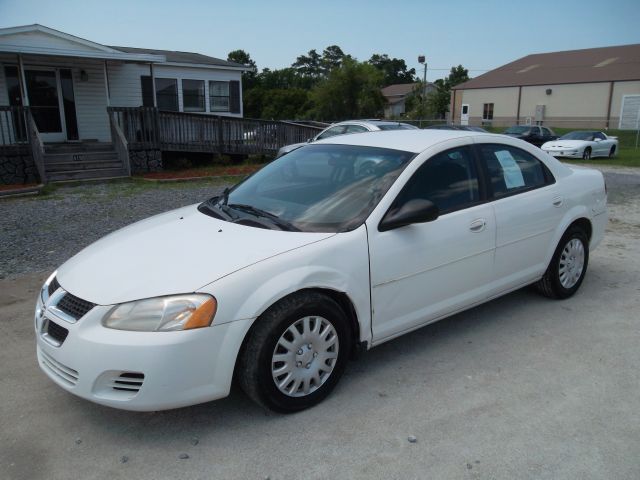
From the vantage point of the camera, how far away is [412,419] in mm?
3107

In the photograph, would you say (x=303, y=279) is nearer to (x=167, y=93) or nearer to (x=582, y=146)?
(x=167, y=93)

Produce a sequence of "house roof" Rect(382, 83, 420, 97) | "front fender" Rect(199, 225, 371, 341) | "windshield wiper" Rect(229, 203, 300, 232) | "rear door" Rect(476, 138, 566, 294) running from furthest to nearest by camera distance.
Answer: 1. "house roof" Rect(382, 83, 420, 97)
2. "rear door" Rect(476, 138, 566, 294)
3. "windshield wiper" Rect(229, 203, 300, 232)
4. "front fender" Rect(199, 225, 371, 341)

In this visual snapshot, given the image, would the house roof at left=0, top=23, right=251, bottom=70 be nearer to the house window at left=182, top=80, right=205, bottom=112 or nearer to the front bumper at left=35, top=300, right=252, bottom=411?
the house window at left=182, top=80, right=205, bottom=112

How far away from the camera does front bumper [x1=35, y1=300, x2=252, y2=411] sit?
2705 millimetres

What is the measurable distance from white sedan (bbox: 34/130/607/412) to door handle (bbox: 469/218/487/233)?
0.08ft

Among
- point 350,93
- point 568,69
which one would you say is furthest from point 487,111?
point 350,93

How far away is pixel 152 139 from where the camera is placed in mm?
15156

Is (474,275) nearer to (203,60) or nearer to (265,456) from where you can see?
(265,456)

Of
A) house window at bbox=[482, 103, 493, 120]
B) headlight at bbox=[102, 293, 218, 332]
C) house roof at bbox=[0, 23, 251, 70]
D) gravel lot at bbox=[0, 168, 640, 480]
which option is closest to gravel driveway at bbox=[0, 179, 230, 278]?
gravel lot at bbox=[0, 168, 640, 480]

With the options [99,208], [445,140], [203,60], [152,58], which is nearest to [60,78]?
[152,58]

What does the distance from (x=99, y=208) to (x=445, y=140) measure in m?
7.59

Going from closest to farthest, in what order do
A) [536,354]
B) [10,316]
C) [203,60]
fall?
[536,354] → [10,316] → [203,60]

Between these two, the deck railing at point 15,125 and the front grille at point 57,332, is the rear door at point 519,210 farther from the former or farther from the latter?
the deck railing at point 15,125

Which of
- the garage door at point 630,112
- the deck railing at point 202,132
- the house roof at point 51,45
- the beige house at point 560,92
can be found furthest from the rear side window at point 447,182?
the beige house at point 560,92
